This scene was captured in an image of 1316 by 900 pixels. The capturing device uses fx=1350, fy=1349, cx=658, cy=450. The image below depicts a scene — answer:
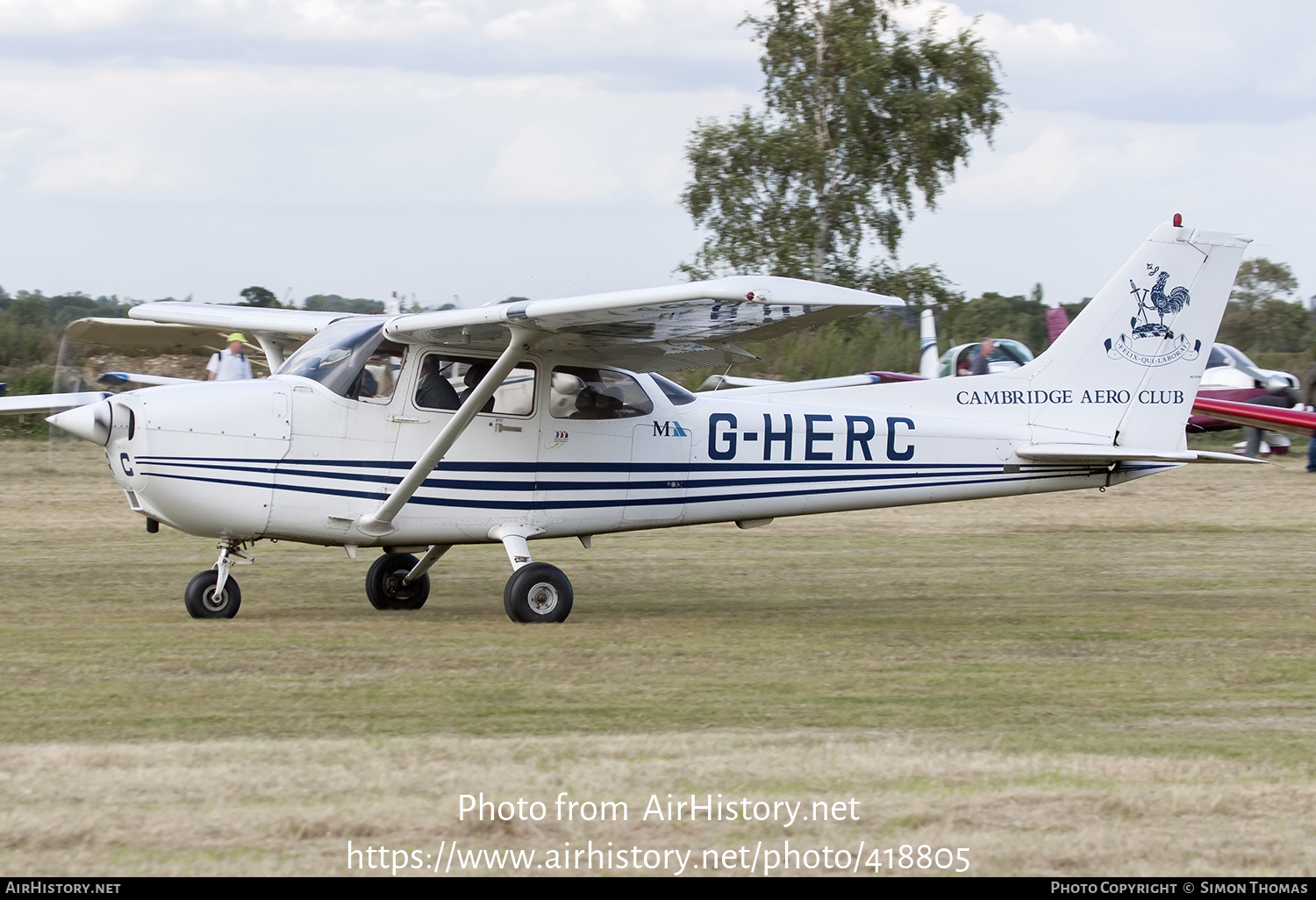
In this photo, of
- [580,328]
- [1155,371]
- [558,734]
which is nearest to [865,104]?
[1155,371]

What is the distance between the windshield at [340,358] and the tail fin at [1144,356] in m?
5.07

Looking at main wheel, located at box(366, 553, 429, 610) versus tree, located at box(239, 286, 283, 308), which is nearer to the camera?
main wheel, located at box(366, 553, 429, 610)

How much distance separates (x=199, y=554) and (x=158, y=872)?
8724 millimetres

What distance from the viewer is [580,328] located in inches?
331

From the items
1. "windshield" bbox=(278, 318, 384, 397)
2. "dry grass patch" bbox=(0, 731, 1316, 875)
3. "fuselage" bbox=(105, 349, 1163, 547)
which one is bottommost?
"dry grass patch" bbox=(0, 731, 1316, 875)

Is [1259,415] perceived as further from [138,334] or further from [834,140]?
[834,140]

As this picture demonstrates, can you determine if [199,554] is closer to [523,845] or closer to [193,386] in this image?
[193,386]

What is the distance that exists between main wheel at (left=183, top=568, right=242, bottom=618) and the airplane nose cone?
3.70 feet

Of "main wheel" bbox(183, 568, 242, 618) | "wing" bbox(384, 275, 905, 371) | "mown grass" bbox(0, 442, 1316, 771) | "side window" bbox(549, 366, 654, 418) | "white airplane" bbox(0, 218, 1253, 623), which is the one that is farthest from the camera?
"side window" bbox(549, 366, 654, 418)

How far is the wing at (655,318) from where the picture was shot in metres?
7.08

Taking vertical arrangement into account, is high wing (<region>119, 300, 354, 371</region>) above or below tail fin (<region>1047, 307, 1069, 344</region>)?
below

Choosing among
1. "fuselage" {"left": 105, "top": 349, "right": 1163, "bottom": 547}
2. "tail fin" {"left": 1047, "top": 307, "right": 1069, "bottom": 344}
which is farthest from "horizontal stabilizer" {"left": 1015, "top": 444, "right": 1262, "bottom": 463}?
"tail fin" {"left": 1047, "top": 307, "right": 1069, "bottom": 344}

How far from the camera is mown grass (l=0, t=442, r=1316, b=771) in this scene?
607cm

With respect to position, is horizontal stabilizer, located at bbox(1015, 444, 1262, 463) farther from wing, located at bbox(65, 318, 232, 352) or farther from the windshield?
wing, located at bbox(65, 318, 232, 352)
